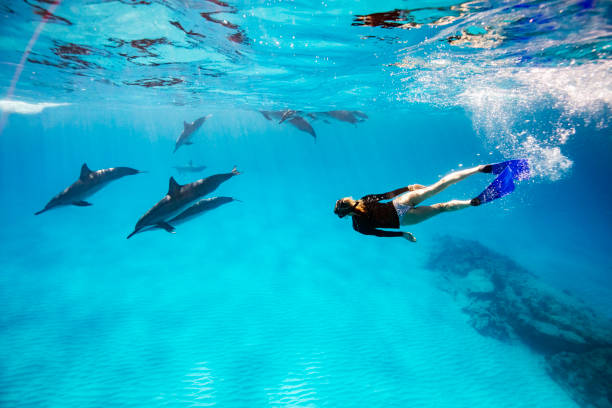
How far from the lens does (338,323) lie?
30.8 feet

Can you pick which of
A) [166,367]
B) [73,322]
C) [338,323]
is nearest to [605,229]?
[338,323]

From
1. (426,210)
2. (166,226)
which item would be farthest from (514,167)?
(166,226)

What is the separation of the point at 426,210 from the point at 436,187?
45cm

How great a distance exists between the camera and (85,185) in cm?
792

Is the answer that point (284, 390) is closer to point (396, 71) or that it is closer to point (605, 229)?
point (396, 71)

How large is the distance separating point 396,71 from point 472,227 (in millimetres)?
16742

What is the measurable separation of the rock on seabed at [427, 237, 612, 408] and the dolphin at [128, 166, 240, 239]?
10576mm

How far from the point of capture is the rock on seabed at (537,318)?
7.77 meters

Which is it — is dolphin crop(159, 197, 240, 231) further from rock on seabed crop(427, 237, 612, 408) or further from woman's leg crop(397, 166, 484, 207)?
rock on seabed crop(427, 237, 612, 408)

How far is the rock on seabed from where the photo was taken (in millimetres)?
7773

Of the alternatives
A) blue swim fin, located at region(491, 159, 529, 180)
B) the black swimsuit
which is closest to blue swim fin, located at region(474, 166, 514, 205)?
blue swim fin, located at region(491, 159, 529, 180)

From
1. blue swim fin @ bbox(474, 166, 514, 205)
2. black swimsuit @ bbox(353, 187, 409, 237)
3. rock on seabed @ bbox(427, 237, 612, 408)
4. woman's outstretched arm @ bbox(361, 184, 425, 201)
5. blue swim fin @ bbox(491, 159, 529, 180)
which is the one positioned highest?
blue swim fin @ bbox(491, 159, 529, 180)

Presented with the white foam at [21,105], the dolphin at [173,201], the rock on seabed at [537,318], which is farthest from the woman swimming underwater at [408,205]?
the white foam at [21,105]

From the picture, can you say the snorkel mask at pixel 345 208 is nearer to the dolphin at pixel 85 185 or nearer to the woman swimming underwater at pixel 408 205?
the woman swimming underwater at pixel 408 205
